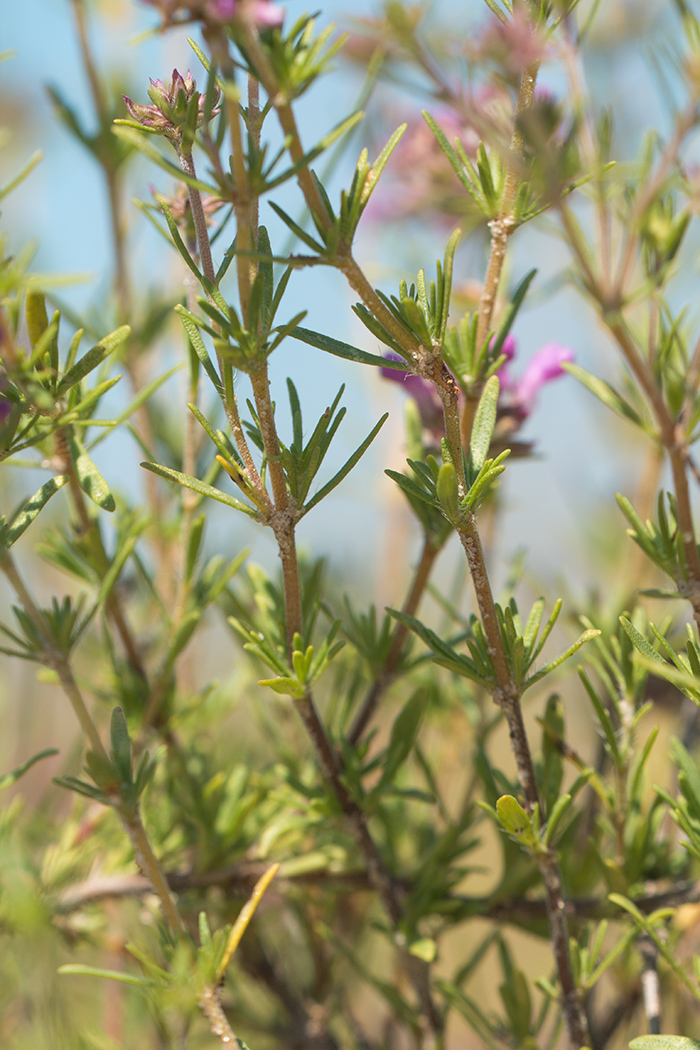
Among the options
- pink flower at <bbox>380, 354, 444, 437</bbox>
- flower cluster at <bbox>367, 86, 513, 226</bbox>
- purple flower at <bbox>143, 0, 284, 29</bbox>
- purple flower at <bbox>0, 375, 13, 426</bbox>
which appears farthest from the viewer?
flower cluster at <bbox>367, 86, 513, 226</bbox>

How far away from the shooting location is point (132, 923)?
669mm

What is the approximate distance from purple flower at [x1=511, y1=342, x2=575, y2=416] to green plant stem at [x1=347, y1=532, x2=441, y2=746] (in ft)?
0.43

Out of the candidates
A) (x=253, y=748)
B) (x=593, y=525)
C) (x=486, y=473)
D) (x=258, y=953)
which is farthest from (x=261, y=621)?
(x=593, y=525)

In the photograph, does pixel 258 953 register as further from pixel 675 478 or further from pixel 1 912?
pixel 675 478

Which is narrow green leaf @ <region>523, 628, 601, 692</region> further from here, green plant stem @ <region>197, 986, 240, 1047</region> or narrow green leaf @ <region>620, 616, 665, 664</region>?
green plant stem @ <region>197, 986, 240, 1047</region>

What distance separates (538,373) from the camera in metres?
0.54

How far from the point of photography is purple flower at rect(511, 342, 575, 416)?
53 cm

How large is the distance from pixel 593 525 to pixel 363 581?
0.27 meters

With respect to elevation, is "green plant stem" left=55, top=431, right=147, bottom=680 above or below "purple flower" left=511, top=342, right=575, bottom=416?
below

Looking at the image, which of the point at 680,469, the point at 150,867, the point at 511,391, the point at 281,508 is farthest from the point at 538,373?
the point at 150,867

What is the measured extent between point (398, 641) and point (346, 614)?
0.07 m

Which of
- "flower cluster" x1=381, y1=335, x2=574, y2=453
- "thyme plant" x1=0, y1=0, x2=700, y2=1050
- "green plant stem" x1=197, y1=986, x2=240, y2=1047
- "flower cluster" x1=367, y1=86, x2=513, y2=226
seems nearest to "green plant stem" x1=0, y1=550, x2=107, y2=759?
"thyme plant" x1=0, y1=0, x2=700, y2=1050

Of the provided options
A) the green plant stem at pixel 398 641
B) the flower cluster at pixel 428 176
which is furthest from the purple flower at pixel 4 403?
the flower cluster at pixel 428 176

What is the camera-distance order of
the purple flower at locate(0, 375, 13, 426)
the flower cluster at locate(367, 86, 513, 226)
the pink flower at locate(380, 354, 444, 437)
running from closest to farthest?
the purple flower at locate(0, 375, 13, 426), the pink flower at locate(380, 354, 444, 437), the flower cluster at locate(367, 86, 513, 226)
